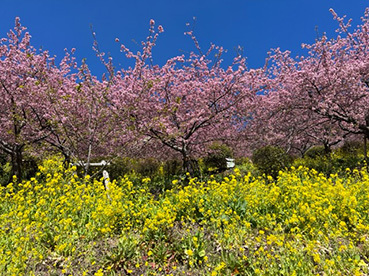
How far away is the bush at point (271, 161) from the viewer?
1148 cm

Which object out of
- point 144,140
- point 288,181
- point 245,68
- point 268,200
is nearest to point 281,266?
point 268,200

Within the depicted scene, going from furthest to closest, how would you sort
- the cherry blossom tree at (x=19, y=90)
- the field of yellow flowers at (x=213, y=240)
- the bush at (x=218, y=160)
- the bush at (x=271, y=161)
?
the bush at (x=218, y=160), the bush at (x=271, y=161), the cherry blossom tree at (x=19, y=90), the field of yellow flowers at (x=213, y=240)

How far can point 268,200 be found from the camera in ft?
17.1

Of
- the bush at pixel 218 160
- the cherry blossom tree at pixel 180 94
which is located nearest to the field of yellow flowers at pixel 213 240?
the cherry blossom tree at pixel 180 94

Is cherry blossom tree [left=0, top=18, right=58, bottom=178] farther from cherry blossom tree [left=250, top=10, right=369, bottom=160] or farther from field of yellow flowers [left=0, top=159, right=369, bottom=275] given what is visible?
cherry blossom tree [left=250, top=10, right=369, bottom=160]

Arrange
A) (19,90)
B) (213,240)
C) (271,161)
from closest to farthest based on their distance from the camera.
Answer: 1. (213,240)
2. (19,90)
3. (271,161)

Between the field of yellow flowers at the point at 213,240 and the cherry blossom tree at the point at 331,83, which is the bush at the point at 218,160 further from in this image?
the field of yellow flowers at the point at 213,240

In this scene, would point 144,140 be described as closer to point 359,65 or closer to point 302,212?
point 302,212

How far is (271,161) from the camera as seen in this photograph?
11.6 meters

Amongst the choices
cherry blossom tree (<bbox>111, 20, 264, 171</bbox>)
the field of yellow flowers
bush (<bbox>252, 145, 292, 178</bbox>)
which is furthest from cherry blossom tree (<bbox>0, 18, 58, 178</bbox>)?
bush (<bbox>252, 145, 292, 178</bbox>)

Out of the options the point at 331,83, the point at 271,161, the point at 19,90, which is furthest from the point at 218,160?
the point at 19,90

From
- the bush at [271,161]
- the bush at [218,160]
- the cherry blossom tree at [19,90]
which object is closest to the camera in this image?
the cherry blossom tree at [19,90]

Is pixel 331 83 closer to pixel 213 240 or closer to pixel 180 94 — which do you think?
pixel 180 94

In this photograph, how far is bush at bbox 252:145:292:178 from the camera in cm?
1148
